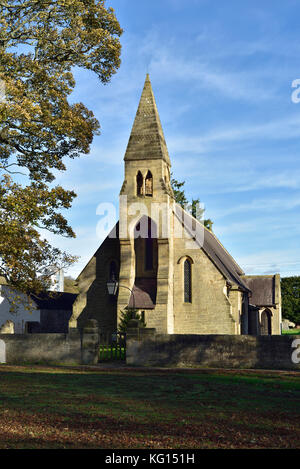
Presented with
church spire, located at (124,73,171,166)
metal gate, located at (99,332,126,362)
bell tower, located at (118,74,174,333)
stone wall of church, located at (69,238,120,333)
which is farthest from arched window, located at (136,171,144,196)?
metal gate, located at (99,332,126,362)

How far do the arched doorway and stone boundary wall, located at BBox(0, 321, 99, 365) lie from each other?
1267 inches

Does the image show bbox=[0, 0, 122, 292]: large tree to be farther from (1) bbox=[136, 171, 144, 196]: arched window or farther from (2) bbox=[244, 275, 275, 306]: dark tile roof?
(2) bbox=[244, 275, 275, 306]: dark tile roof

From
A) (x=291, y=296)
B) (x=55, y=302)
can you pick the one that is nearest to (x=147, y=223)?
(x=55, y=302)

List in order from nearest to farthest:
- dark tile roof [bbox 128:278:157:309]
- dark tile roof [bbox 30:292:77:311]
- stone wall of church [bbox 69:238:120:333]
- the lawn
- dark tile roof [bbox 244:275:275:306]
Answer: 1. the lawn
2. dark tile roof [bbox 128:278:157:309]
3. stone wall of church [bbox 69:238:120:333]
4. dark tile roof [bbox 244:275:275:306]
5. dark tile roof [bbox 30:292:77:311]

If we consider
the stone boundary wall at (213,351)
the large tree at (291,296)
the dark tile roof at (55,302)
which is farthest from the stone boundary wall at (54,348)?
the large tree at (291,296)

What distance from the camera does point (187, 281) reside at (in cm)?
3672

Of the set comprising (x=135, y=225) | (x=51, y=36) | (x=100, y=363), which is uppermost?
(x=51, y=36)

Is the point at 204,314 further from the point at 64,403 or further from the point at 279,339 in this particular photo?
the point at 64,403

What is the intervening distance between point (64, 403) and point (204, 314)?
25391 mm

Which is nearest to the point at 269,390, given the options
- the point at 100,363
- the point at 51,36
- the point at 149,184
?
the point at 100,363

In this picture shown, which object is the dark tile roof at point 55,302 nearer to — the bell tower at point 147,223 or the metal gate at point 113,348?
the bell tower at point 147,223

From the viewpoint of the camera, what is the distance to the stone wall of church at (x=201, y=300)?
3538 cm

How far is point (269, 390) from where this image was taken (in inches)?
555

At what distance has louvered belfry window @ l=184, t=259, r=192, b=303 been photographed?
3653 centimetres
